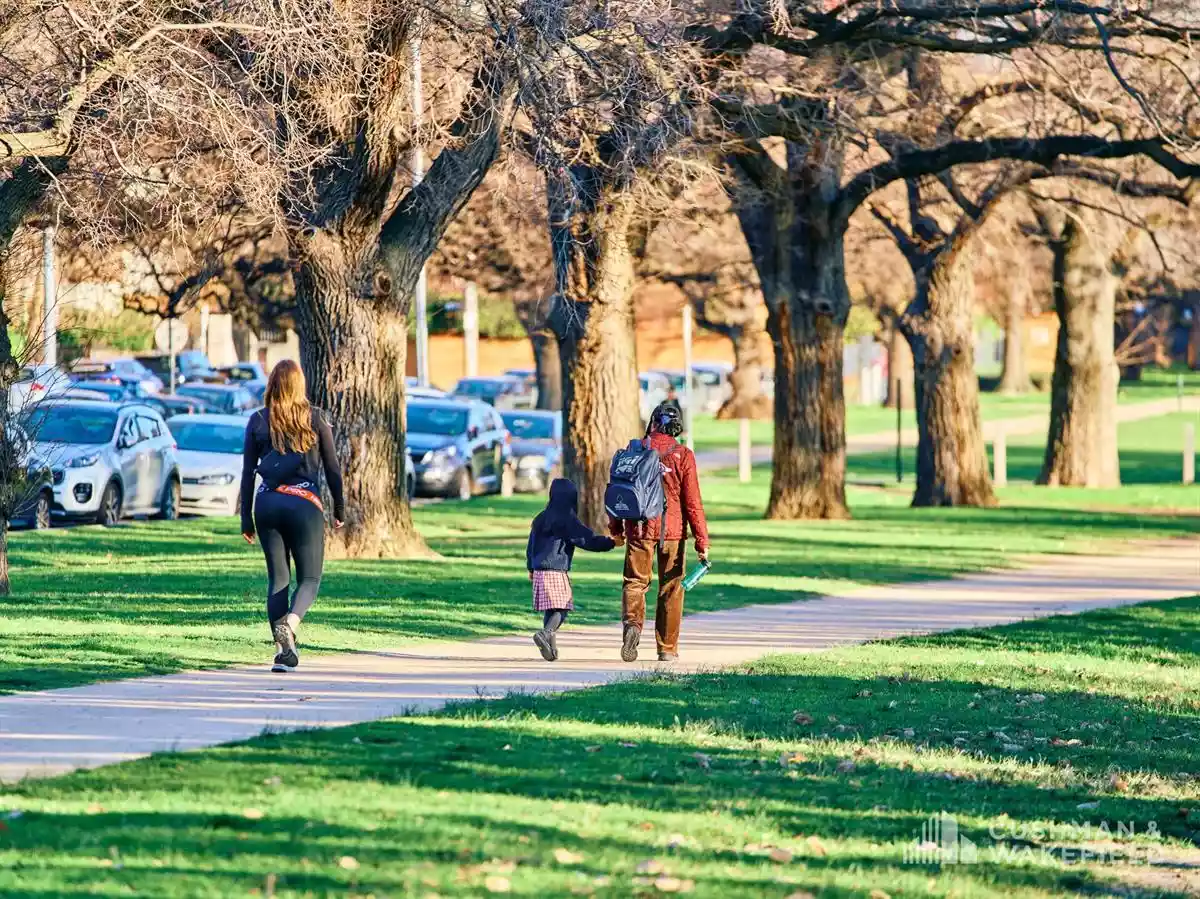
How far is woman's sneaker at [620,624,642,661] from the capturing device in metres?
12.5

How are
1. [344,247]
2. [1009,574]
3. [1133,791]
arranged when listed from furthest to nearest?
1. [1009,574]
2. [344,247]
3. [1133,791]

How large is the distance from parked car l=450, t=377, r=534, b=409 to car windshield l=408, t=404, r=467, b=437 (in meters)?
12.8

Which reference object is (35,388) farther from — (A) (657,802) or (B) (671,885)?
(B) (671,885)

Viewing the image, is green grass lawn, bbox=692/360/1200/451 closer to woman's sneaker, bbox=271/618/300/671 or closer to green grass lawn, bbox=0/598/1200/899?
woman's sneaker, bbox=271/618/300/671

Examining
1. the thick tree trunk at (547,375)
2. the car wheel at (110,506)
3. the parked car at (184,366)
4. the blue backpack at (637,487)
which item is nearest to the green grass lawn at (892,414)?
the thick tree trunk at (547,375)

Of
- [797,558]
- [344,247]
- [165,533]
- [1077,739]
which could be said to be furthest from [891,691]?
[165,533]

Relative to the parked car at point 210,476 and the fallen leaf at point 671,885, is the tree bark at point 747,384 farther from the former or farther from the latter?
the fallen leaf at point 671,885

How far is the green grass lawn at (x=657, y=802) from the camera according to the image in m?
6.59

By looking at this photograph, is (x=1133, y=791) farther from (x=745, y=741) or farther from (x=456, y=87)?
(x=456, y=87)

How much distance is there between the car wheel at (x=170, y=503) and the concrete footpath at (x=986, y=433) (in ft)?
55.4

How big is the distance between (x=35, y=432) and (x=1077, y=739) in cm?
826

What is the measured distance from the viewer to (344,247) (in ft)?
62.2

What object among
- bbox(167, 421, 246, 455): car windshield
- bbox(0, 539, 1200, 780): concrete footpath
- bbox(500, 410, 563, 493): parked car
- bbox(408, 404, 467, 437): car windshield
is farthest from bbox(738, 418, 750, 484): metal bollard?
bbox(0, 539, 1200, 780): concrete footpath

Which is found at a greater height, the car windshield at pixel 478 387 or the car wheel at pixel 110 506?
the car windshield at pixel 478 387
